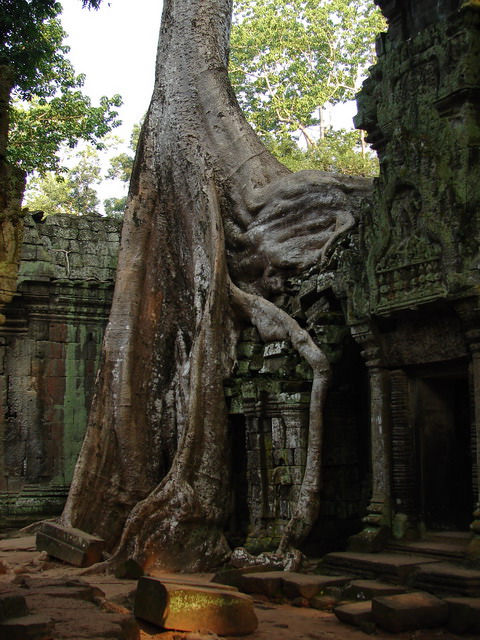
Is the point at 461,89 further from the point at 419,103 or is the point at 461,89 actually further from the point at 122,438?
the point at 122,438

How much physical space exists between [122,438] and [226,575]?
2.63 metres

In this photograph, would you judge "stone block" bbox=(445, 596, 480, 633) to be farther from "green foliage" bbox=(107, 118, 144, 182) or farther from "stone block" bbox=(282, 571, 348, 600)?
"green foliage" bbox=(107, 118, 144, 182)

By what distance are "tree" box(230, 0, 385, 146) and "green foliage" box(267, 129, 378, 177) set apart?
1.06 metres

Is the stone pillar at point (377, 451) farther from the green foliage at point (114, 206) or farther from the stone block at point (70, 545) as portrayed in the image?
the green foliage at point (114, 206)

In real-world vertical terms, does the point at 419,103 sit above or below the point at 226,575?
above

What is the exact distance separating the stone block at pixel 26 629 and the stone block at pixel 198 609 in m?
0.97

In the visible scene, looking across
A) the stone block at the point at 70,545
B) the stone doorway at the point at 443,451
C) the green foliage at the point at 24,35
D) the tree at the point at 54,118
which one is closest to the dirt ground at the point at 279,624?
the stone block at the point at 70,545

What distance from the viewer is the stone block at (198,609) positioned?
4945 mm

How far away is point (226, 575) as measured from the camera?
6.46 m

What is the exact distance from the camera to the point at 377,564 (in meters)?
6.21

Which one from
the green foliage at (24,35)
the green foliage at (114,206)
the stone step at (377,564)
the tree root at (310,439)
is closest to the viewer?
the stone step at (377,564)

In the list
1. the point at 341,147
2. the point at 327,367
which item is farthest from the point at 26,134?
the point at 327,367

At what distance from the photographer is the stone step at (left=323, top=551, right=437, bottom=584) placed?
5.99m

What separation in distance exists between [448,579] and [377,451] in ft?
5.25
